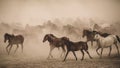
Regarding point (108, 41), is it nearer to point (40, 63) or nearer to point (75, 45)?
point (75, 45)

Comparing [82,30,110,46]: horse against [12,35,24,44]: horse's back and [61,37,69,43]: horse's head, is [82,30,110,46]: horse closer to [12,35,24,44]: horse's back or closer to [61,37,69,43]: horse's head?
[61,37,69,43]: horse's head

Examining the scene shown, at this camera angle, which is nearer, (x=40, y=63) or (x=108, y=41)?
(x=40, y=63)

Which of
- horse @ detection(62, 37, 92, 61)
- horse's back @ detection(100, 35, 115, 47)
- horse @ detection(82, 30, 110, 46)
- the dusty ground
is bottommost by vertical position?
the dusty ground

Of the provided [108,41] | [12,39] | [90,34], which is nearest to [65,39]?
[90,34]

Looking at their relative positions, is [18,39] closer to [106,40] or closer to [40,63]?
[40,63]

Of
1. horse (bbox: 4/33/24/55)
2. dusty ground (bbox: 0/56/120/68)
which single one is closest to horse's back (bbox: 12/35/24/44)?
horse (bbox: 4/33/24/55)

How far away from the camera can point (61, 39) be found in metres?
3.05

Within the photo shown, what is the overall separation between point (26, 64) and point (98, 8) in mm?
1154

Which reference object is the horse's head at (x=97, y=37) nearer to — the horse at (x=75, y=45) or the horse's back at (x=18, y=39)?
the horse at (x=75, y=45)

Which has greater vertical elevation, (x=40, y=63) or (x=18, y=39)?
(x=18, y=39)

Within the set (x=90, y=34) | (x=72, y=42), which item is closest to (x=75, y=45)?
(x=72, y=42)

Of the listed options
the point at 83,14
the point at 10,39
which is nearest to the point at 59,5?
the point at 83,14

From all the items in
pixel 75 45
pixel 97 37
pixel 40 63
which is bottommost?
pixel 40 63

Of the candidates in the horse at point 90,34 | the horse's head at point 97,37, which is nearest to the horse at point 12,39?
the horse at point 90,34
